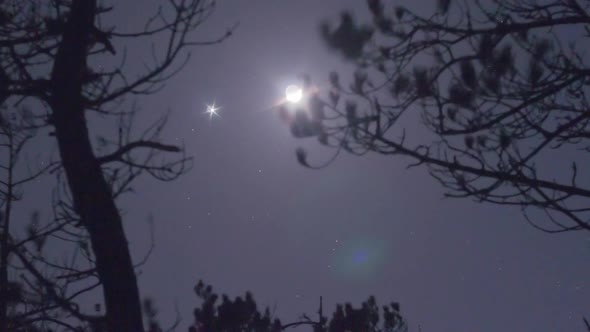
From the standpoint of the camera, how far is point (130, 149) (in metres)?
3.83

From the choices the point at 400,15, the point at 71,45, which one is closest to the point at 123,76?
the point at 71,45

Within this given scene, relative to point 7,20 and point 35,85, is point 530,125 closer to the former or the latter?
point 35,85

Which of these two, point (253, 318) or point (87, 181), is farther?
point (253, 318)

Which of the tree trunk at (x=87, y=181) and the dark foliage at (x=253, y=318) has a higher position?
the dark foliage at (x=253, y=318)

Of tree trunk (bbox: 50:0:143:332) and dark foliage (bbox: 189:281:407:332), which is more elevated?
dark foliage (bbox: 189:281:407:332)

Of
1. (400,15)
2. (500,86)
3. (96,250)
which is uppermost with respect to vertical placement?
(400,15)

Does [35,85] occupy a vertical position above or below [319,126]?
below

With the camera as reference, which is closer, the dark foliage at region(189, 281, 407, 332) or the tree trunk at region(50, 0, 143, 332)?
the tree trunk at region(50, 0, 143, 332)

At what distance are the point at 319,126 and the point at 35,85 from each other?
260 centimetres

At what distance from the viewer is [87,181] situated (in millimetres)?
3648

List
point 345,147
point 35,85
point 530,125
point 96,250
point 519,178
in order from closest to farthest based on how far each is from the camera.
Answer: point 96,250 < point 35,85 < point 519,178 < point 530,125 < point 345,147

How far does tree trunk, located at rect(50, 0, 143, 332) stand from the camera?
3453 mm

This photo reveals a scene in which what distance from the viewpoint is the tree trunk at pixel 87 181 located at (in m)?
3.45

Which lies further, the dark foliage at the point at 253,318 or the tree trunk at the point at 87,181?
the dark foliage at the point at 253,318
